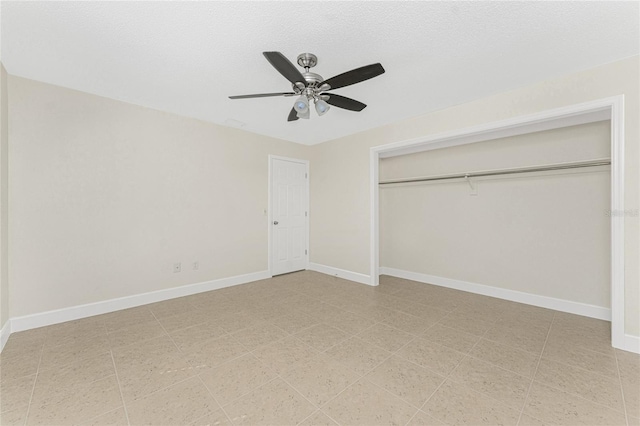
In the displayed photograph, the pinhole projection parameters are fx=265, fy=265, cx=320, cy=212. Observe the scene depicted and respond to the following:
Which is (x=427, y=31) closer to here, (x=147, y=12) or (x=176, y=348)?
(x=147, y=12)

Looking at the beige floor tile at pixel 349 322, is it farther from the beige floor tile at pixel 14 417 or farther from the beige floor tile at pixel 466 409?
the beige floor tile at pixel 14 417

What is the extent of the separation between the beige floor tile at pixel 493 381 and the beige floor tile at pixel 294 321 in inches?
56.2

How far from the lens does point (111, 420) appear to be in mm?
1553

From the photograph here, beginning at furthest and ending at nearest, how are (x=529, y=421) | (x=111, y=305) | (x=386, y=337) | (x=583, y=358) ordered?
(x=111, y=305) < (x=386, y=337) < (x=583, y=358) < (x=529, y=421)

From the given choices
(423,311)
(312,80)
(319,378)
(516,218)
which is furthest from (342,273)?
(312,80)

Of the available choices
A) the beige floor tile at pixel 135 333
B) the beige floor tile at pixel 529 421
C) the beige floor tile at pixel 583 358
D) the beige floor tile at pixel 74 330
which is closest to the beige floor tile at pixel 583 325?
the beige floor tile at pixel 583 358

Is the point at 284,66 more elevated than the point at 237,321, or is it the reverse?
the point at 284,66

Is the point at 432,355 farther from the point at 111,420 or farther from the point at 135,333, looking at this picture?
the point at 135,333

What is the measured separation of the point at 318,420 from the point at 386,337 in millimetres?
1206

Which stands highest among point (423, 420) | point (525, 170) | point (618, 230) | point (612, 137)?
point (612, 137)

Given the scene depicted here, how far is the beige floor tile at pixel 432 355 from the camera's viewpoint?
2.09 metres

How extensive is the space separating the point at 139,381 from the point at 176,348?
0.45 m

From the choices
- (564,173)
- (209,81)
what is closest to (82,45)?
(209,81)

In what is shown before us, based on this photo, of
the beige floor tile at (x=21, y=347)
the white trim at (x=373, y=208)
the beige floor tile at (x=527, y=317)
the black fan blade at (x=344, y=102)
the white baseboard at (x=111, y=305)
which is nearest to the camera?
the beige floor tile at (x=21, y=347)
